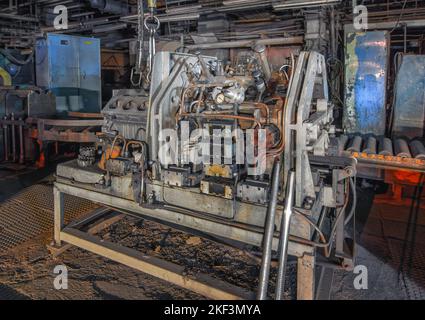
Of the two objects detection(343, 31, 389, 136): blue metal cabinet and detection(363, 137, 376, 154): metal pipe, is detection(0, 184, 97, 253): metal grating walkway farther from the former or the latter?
detection(343, 31, 389, 136): blue metal cabinet

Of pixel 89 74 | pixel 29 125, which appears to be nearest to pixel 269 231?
pixel 29 125

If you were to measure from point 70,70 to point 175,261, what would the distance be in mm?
4236

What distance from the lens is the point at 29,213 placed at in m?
3.10

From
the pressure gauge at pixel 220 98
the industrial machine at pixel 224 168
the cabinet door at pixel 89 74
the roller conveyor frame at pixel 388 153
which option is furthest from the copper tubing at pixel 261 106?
the cabinet door at pixel 89 74

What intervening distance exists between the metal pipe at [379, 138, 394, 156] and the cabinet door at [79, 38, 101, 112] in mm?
4394

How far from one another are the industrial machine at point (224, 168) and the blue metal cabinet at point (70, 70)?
11.6ft

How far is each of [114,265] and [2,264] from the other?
0.72 m

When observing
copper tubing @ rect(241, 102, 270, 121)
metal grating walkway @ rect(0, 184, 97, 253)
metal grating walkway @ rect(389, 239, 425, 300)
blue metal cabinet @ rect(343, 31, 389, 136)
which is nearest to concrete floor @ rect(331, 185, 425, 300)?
metal grating walkway @ rect(389, 239, 425, 300)

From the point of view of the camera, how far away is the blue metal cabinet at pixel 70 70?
5.30m

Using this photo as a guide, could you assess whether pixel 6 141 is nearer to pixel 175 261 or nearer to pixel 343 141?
pixel 175 261

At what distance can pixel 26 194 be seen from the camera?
11.5 feet
